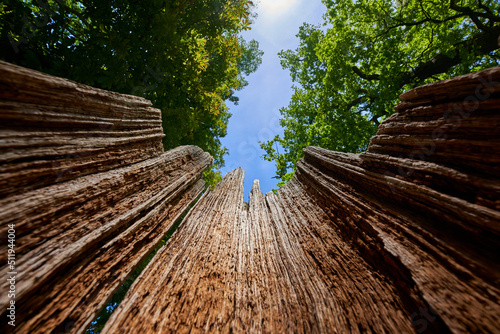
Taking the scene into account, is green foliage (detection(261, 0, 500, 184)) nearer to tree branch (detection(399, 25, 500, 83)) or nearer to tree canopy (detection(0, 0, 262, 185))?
tree branch (detection(399, 25, 500, 83))

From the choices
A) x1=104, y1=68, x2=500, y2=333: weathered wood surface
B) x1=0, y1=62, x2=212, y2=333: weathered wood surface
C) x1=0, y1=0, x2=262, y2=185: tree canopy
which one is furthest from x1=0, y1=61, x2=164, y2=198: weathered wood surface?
x1=0, y1=0, x2=262, y2=185: tree canopy

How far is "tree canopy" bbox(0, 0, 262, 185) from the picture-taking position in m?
3.90

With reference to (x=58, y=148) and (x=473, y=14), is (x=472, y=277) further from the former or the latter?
(x=473, y=14)

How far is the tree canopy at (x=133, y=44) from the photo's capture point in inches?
154

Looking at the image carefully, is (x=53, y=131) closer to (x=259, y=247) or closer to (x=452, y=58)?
(x=259, y=247)

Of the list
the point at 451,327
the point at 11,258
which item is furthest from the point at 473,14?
the point at 11,258

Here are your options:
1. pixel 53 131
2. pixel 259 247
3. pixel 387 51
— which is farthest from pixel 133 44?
pixel 387 51

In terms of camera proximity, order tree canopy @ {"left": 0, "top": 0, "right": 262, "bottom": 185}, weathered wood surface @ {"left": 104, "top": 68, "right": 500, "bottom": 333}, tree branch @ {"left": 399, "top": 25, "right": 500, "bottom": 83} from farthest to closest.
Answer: tree branch @ {"left": 399, "top": 25, "right": 500, "bottom": 83} < tree canopy @ {"left": 0, "top": 0, "right": 262, "bottom": 185} < weathered wood surface @ {"left": 104, "top": 68, "right": 500, "bottom": 333}

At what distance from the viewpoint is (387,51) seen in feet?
27.1

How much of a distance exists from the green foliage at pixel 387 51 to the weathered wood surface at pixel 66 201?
403 inches

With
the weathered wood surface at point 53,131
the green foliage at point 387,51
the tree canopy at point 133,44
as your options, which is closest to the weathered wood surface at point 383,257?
the weathered wood surface at point 53,131

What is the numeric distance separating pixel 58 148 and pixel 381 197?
4.67 m

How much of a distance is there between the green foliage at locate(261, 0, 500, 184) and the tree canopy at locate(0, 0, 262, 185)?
6.00 meters

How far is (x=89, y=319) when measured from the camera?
181 centimetres
